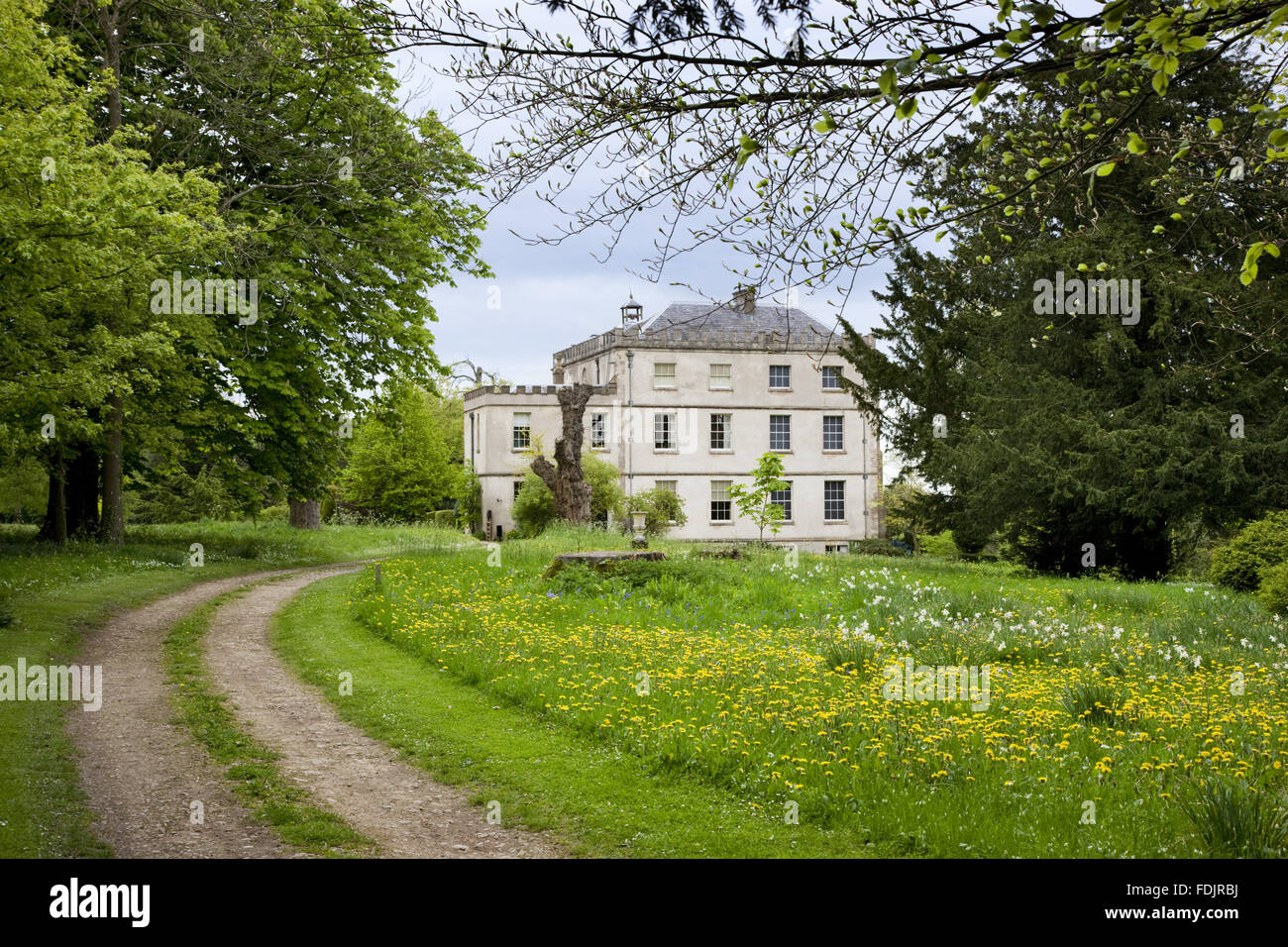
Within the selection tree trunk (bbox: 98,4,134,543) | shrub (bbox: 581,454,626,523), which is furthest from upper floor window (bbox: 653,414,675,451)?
tree trunk (bbox: 98,4,134,543)

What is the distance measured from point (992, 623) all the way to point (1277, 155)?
308 inches

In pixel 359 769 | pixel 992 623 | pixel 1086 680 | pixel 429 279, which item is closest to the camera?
pixel 359 769

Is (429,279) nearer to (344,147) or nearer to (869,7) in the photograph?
(344,147)

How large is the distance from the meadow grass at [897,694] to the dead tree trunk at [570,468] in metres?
11.5

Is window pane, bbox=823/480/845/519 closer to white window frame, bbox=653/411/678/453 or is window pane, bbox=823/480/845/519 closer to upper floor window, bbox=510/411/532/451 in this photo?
white window frame, bbox=653/411/678/453

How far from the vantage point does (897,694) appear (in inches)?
364

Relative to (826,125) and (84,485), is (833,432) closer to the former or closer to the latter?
(84,485)

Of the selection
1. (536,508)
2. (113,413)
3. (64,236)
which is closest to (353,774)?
(64,236)

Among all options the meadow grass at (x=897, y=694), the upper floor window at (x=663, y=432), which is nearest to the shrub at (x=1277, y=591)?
the meadow grass at (x=897, y=694)

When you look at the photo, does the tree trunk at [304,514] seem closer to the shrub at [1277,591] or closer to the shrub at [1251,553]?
the shrub at [1251,553]

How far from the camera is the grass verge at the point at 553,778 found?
20.9 feet

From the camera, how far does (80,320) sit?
15.8m

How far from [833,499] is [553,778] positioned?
42004 millimetres
